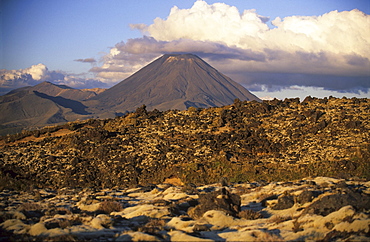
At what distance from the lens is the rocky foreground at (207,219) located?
13.8 metres

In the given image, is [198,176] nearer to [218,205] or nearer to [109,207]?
[109,207]

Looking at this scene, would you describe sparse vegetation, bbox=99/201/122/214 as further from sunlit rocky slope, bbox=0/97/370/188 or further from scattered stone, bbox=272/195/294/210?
sunlit rocky slope, bbox=0/97/370/188

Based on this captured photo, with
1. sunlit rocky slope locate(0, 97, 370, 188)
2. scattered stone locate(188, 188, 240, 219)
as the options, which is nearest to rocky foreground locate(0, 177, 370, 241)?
scattered stone locate(188, 188, 240, 219)

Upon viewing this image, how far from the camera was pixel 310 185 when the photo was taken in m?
23.0

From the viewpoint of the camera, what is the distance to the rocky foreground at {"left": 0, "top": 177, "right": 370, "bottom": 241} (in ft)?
45.3

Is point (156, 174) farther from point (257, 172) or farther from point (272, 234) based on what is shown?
point (272, 234)

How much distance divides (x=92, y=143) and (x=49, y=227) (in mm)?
23197

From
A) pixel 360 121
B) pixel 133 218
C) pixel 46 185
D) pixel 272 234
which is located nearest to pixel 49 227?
pixel 133 218

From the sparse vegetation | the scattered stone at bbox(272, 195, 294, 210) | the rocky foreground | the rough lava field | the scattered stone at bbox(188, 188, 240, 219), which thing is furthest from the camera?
the sparse vegetation

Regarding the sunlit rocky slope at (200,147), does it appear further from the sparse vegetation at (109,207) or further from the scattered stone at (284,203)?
the scattered stone at (284,203)

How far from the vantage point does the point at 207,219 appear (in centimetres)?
1684

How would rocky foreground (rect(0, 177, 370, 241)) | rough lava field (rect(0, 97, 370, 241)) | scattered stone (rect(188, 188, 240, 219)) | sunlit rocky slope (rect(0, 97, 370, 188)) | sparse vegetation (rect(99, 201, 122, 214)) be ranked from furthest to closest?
sunlit rocky slope (rect(0, 97, 370, 188)) → sparse vegetation (rect(99, 201, 122, 214)) → scattered stone (rect(188, 188, 240, 219)) → rough lava field (rect(0, 97, 370, 241)) → rocky foreground (rect(0, 177, 370, 241))

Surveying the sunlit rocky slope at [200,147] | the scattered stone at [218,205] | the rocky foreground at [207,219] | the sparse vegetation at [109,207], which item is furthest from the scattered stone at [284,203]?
the sunlit rocky slope at [200,147]

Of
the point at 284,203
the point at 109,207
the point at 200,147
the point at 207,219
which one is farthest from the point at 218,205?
the point at 200,147
